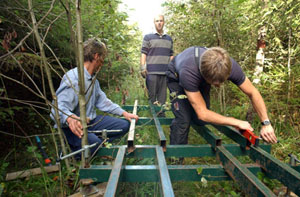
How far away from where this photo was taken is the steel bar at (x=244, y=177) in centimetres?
121

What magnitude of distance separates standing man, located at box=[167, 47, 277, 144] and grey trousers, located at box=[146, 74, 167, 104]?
1684mm

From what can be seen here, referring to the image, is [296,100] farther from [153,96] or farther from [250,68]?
[153,96]

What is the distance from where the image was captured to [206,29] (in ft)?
17.8

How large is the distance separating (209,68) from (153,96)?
8.50 ft

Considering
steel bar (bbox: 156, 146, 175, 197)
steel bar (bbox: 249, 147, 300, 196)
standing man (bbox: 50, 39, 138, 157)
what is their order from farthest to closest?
standing man (bbox: 50, 39, 138, 157)
steel bar (bbox: 249, 147, 300, 196)
steel bar (bbox: 156, 146, 175, 197)

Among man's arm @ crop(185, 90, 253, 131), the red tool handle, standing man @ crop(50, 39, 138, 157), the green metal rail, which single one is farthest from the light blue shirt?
the red tool handle

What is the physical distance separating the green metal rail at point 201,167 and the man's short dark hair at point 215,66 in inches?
25.1

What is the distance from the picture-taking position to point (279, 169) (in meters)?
1.51

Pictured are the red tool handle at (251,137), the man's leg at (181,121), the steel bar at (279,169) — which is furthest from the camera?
the man's leg at (181,121)

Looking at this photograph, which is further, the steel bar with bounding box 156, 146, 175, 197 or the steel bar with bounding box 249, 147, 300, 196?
the steel bar with bounding box 249, 147, 300, 196

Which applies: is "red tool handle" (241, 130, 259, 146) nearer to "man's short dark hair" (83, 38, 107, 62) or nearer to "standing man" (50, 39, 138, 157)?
"standing man" (50, 39, 138, 157)

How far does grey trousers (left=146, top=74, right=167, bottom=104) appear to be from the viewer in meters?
4.56

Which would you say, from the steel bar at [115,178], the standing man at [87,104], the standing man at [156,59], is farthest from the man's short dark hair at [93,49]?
the standing man at [156,59]

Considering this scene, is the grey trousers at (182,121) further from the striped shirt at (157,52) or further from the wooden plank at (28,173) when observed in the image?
the striped shirt at (157,52)
